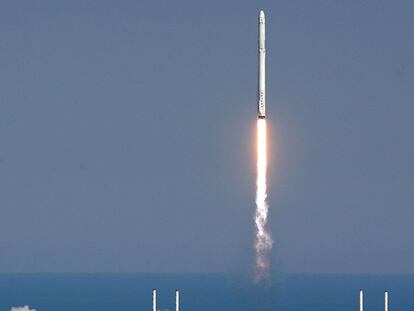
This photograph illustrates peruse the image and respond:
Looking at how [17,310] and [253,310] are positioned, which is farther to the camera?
[17,310]

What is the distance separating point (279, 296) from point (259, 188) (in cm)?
791

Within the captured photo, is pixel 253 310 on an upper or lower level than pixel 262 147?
lower

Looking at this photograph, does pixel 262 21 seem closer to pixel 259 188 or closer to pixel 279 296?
pixel 259 188

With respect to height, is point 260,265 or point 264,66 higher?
point 264,66

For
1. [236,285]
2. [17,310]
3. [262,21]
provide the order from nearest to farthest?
[262,21]
[236,285]
[17,310]

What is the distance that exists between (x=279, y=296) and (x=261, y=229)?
5.21 m

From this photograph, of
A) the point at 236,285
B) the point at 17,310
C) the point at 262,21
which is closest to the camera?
the point at 262,21

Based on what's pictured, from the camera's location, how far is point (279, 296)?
122 metres

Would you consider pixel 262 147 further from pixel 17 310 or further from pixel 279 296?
pixel 17 310

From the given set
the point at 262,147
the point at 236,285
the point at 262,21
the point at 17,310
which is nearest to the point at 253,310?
the point at 236,285

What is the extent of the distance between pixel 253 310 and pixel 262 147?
1115cm

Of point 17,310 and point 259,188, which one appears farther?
point 17,310

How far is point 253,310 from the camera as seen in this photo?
12106 cm

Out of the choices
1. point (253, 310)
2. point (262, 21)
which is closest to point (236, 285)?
point (253, 310)
